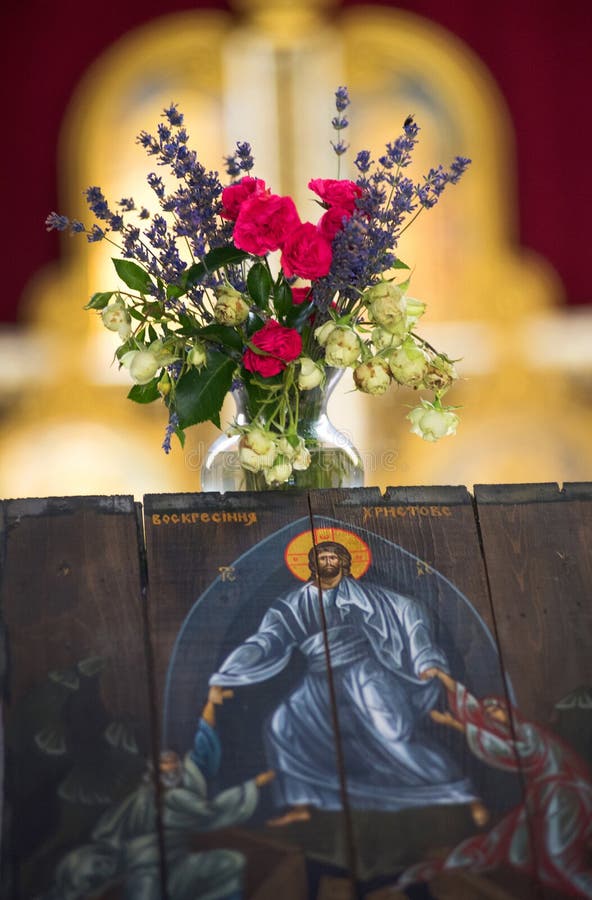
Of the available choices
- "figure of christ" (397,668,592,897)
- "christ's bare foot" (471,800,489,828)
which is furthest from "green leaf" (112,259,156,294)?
"christ's bare foot" (471,800,489,828)

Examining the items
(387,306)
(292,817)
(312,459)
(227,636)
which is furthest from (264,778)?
(387,306)

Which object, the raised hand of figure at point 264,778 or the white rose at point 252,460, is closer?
the raised hand of figure at point 264,778

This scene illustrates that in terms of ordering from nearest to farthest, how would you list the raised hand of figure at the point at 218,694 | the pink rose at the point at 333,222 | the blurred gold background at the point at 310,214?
the raised hand of figure at the point at 218,694 < the pink rose at the point at 333,222 < the blurred gold background at the point at 310,214

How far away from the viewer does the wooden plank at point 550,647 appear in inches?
40.2

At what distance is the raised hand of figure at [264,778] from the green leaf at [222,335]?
493mm

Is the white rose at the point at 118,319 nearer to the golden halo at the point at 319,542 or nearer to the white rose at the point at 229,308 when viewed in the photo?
the white rose at the point at 229,308

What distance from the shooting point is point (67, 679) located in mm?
1053

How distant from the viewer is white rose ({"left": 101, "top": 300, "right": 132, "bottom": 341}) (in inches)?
49.9

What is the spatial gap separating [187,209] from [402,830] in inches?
27.8

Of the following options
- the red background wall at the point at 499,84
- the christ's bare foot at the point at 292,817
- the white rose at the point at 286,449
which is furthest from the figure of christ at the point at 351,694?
the red background wall at the point at 499,84

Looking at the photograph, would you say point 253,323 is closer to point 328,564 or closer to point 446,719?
point 328,564

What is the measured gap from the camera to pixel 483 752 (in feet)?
3.49

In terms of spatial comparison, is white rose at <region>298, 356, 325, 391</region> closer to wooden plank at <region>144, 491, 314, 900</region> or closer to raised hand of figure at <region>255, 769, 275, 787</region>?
wooden plank at <region>144, 491, 314, 900</region>

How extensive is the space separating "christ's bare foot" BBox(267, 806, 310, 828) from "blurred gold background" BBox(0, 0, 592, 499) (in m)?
2.02
